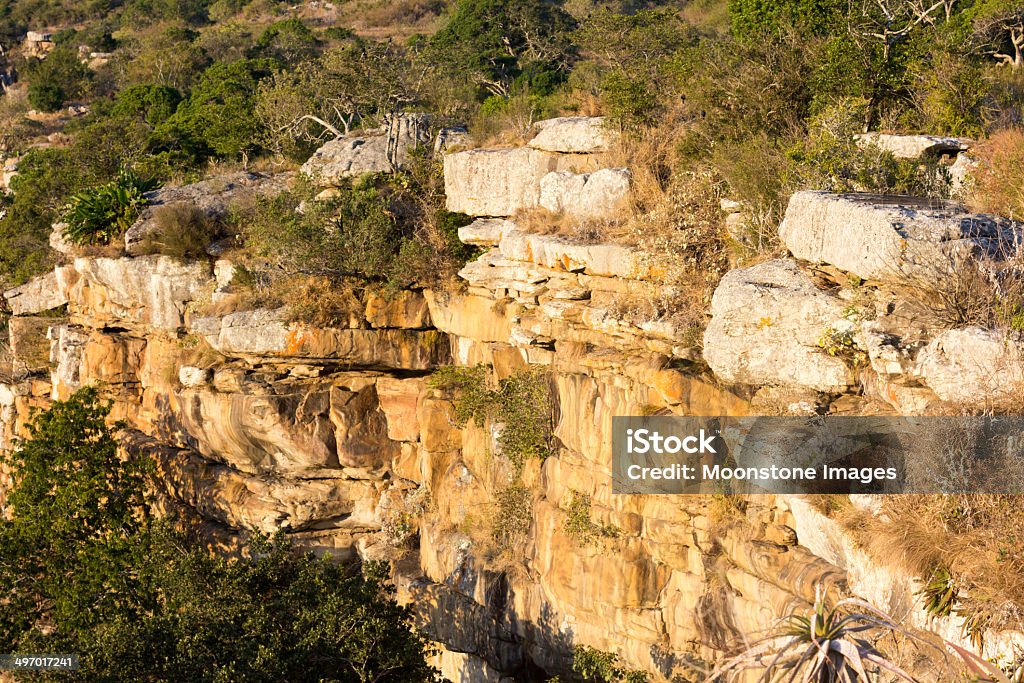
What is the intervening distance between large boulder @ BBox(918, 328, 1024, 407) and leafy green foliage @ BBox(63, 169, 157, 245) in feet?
49.2

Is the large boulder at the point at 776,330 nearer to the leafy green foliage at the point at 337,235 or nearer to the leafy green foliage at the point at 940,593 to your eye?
the leafy green foliage at the point at 940,593

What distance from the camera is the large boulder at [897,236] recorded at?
28.1ft

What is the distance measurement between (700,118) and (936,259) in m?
5.64

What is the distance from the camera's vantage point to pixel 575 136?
14.0 m

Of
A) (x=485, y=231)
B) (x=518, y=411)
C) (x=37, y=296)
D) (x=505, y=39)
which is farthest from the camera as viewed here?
(x=505, y=39)

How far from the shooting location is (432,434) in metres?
15.2

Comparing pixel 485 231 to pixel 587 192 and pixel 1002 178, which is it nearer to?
pixel 587 192

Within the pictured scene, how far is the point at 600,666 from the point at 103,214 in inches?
515

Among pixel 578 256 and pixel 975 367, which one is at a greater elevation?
pixel 578 256

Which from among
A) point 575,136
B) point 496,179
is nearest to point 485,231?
point 496,179

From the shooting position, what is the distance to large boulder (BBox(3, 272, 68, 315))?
68.9ft

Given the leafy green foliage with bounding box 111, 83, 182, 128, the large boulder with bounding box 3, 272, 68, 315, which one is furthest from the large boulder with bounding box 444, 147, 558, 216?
the leafy green foliage with bounding box 111, 83, 182, 128

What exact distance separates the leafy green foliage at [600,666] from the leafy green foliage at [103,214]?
12.2m

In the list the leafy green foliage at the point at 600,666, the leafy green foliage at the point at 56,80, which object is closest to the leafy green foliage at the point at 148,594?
the leafy green foliage at the point at 600,666
